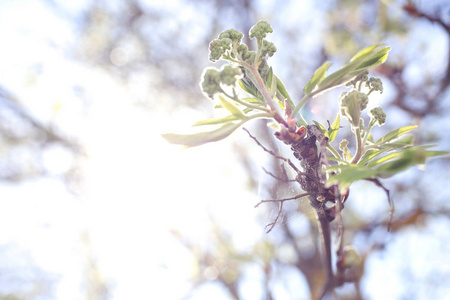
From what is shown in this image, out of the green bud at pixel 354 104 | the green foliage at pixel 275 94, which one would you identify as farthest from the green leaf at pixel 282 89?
the green bud at pixel 354 104

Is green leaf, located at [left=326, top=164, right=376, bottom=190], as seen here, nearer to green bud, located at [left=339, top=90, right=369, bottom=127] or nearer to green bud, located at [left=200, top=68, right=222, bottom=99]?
green bud, located at [left=339, top=90, right=369, bottom=127]

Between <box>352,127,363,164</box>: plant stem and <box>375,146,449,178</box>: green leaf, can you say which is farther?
<box>352,127,363,164</box>: plant stem

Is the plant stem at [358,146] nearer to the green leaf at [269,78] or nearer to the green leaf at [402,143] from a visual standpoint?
the green leaf at [402,143]

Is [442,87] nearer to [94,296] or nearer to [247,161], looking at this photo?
[247,161]

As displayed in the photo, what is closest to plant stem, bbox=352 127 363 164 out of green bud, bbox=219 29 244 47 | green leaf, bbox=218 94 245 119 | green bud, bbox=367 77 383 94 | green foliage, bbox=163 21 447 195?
green foliage, bbox=163 21 447 195

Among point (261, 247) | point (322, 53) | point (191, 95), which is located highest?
point (191, 95)

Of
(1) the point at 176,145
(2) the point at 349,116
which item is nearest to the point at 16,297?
(1) the point at 176,145
